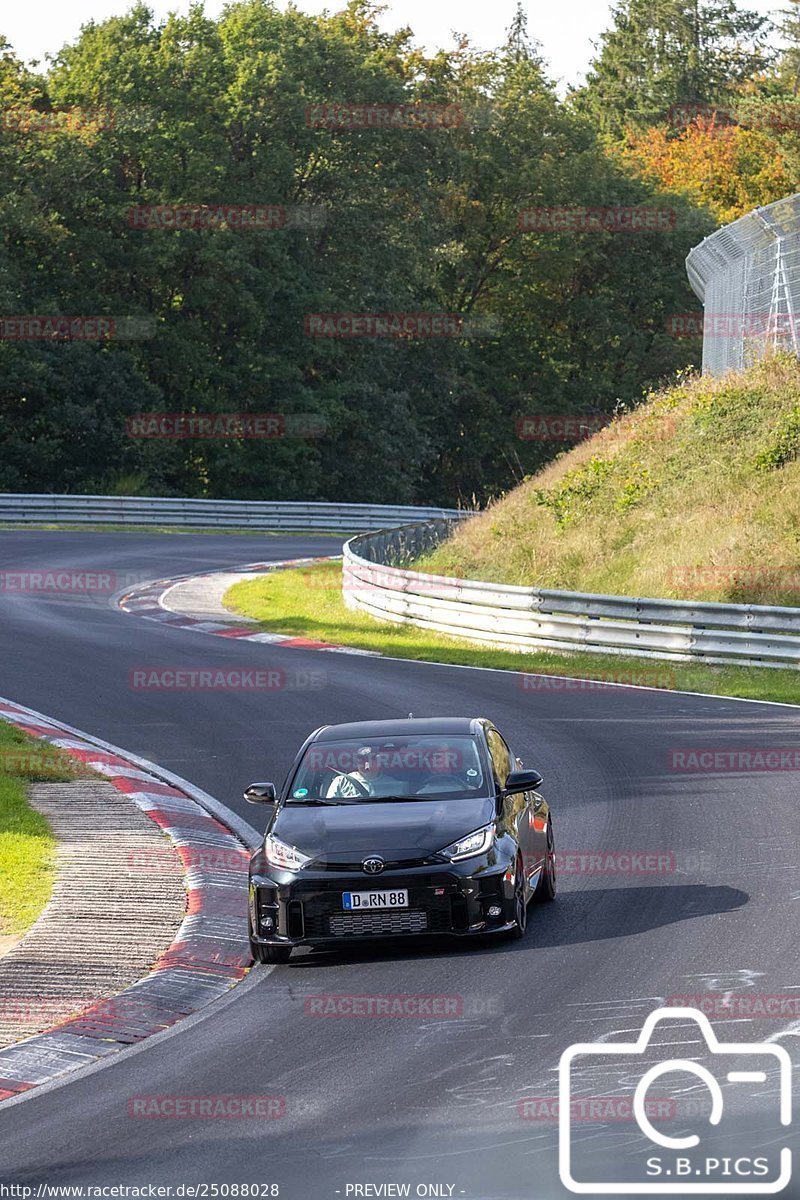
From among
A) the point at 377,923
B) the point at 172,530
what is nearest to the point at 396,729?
the point at 377,923

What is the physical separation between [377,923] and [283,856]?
76cm

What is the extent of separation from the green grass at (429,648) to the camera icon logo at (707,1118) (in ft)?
46.5

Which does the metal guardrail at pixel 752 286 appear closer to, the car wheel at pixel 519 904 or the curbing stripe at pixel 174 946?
the curbing stripe at pixel 174 946

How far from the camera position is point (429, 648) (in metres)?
27.0

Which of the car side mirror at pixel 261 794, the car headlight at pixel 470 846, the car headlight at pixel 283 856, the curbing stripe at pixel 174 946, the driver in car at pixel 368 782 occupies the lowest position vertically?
the curbing stripe at pixel 174 946

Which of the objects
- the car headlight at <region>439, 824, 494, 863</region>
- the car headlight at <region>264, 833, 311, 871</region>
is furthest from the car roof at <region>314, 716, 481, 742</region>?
the car headlight at <region>439, 824, 494, 863</region>

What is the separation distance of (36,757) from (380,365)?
5111cm

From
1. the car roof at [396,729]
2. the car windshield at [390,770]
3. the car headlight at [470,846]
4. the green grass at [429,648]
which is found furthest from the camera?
Result: the green grass at [429,648]

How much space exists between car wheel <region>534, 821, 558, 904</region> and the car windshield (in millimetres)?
809

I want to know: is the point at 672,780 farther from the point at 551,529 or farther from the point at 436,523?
the point at 436,523

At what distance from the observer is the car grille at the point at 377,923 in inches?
400

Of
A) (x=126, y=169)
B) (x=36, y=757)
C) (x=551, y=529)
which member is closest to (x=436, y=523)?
(x=551, y=529)

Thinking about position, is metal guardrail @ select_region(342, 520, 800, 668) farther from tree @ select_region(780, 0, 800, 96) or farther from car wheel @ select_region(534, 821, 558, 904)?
tree @ select_region(780, 0, 800, 96)

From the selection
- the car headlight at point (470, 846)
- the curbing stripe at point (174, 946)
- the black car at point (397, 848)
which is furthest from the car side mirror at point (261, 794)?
the car headlight at point (470, 846)
